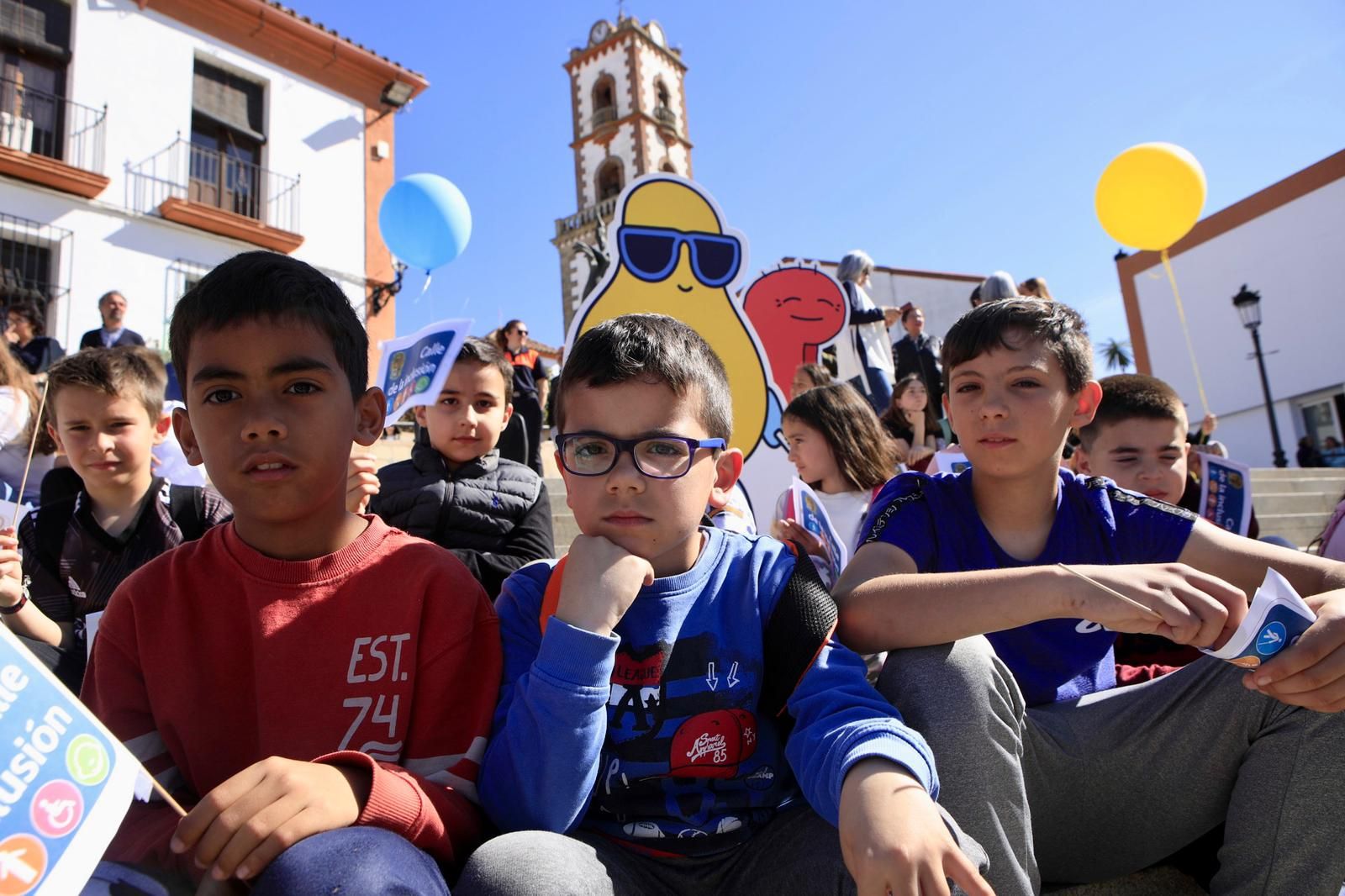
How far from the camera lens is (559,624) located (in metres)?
1.16

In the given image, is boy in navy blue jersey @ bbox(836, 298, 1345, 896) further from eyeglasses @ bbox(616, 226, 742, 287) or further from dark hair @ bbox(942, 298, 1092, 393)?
eyeglasses @ bbox(616, 226, 742, 287)

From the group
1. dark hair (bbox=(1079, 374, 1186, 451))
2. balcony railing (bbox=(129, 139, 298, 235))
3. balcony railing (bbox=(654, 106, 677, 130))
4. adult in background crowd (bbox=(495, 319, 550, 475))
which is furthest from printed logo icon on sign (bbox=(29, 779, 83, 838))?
balcony railing (bbox=(654, 106, 677, 130))

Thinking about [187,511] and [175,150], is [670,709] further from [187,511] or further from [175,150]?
[175,150]

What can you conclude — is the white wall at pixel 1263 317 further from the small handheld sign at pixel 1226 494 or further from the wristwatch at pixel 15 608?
the wristwatch at pixel 15 608

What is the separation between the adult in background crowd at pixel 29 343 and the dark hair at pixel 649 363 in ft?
21.6

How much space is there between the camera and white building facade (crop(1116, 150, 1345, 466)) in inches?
744

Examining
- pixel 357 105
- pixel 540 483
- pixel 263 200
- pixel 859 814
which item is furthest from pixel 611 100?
pixel 859 814

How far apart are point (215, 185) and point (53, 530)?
1266cm

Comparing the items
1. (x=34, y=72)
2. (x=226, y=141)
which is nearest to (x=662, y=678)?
(x=34, y=72)

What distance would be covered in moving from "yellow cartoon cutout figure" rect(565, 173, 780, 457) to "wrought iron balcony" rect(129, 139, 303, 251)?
10.1 metres

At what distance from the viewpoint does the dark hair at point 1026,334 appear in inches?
70.0

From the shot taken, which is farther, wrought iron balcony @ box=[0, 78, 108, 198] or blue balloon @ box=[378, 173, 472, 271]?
wrought iron balcony @ box=[0, 78, 108, 198]

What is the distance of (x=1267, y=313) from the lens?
20.5m

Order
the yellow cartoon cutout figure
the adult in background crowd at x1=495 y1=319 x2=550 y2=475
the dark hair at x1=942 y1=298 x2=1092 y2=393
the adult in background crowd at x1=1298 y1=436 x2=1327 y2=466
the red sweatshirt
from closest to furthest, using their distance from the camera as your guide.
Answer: the red sweatshirt, the dark hair at x1=942 y1=298 x2=1092 y2=393, the yellow cartoon cutout figure, the adult in background crowd at x1=495 y1=319 x2=550 y2=475, the adult in background crowd at x1=1298 y1=436 x2=1327 y2=466
